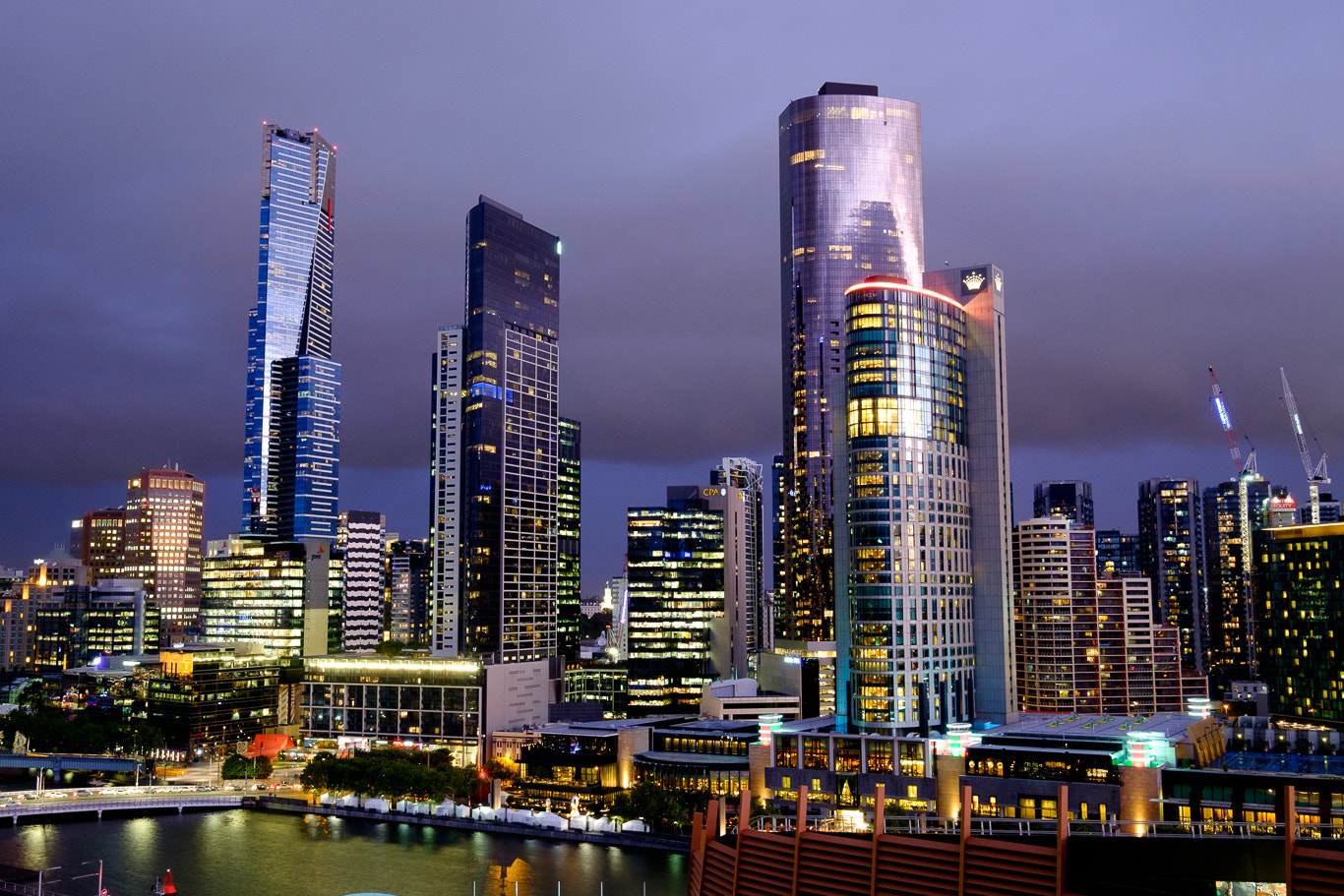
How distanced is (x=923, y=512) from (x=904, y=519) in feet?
12.8

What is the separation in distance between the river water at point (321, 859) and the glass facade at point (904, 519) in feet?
135

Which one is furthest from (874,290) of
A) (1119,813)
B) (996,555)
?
→ (1119,813)

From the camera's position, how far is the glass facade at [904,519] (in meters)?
157

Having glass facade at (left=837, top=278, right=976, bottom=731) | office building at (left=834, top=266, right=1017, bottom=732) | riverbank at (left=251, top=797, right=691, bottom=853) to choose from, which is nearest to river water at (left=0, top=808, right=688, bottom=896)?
riverbank at (left=251, top=797, right=691, bottom=853)

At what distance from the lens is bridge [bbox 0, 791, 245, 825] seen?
15712 centimetres

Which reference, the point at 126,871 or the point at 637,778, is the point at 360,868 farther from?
the point at 637,778

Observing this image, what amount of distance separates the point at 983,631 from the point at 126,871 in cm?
12002

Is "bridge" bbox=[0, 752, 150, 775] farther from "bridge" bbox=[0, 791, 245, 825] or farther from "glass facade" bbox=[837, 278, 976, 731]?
"glass facade" bbox=[837, 278, 976, 731]

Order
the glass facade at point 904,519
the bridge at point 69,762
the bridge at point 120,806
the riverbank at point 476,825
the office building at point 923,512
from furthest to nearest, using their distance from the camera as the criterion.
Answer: the bridge at point 69,762 < the office building at point 923,512 < the bridge at point 120,806 < the glass facade at point 904,519 < the riverbank at point 476,825

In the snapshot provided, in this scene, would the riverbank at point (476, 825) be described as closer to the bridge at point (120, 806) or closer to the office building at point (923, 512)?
the bridge at point (120, 806)

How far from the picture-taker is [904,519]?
16075 centimetres

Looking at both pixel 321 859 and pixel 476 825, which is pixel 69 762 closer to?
pixel 321 859

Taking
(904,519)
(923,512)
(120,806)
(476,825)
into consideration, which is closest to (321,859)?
(476,825)

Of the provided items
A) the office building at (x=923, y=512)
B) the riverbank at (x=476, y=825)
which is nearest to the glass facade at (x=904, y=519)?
the office building at (x=923, y=512)
